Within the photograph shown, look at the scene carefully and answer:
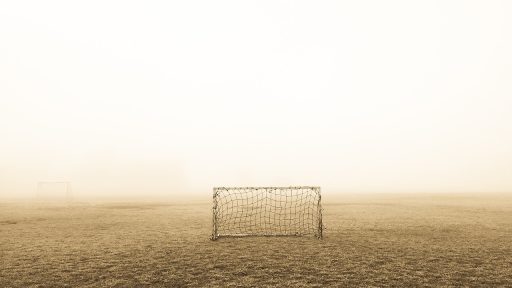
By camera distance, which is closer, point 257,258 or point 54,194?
point 257,258

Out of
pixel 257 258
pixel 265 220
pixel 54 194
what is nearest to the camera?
pixel 257 258

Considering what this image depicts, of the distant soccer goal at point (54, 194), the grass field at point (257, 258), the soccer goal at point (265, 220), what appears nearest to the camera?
the grass field at point (257, 258)

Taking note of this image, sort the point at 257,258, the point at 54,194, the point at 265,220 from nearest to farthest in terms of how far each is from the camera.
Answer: the point at 257,258, the point at 265,220, the point at 54,194

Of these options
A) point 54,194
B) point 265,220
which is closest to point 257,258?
point 265,220

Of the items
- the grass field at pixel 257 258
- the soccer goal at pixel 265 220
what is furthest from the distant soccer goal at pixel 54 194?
the grass field at pixel 257 258

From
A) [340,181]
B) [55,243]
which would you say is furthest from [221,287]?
[340,181]

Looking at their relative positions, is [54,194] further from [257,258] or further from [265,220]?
[257,258]

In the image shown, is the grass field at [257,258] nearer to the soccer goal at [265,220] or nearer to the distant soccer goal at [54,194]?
the soccer goal at [265,220]

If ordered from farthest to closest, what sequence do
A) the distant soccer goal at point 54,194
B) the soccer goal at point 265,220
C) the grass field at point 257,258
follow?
the distant soccer goal at point 54,194 < the soccer goal at point 265,220 < the grass field at point 257,258

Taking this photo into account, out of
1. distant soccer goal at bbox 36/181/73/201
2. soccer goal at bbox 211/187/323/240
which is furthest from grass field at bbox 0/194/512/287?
distant soccer goal at bbox 36/181/73/201

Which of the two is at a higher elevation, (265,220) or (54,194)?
(265,220)

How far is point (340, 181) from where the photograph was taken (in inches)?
5635

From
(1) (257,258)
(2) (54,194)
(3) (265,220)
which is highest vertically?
(1) (257,258)

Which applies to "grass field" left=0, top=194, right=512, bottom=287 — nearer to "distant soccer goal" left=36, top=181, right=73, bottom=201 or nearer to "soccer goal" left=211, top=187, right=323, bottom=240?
"soccer goal" left=211, top=187, right=323, bottom=240
